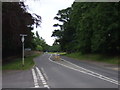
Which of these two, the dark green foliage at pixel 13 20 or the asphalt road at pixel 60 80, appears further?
the dark green foliage at pixel 13 20

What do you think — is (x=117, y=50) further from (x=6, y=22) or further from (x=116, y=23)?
(x=6, y=22)

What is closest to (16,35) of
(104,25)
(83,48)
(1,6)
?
(1,6)

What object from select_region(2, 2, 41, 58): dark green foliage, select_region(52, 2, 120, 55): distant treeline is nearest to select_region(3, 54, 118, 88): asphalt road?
select_region(2, 2, 41, 58): dark green foliage

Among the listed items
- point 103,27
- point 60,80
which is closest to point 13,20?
point 60,80

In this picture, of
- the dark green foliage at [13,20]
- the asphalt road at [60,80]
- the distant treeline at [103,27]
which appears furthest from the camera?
the distant treeline at [103,27]

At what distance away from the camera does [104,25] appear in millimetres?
43344

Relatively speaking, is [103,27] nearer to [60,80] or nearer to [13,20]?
[13,20]

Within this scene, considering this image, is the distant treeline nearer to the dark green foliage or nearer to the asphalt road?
the dark green foliage

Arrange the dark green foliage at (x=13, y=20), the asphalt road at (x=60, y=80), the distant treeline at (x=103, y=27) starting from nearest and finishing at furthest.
Answer: the asphalt road at (x=60, y=80)
the dark green foliage at (x=13, y=20)
the distant treeline at (x=103, y=27)

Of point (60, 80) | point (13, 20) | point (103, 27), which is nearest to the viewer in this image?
point (60, 80)

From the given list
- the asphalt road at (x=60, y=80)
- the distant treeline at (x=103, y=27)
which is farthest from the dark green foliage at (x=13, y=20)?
the distant treeline at (x=103, y=27)

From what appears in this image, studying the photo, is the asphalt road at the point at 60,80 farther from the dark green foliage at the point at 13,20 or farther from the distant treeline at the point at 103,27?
the distant treeline at the point at 103,27

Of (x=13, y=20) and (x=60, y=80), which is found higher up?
(x=13, y=20)

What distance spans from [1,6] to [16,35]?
18.7 ft
